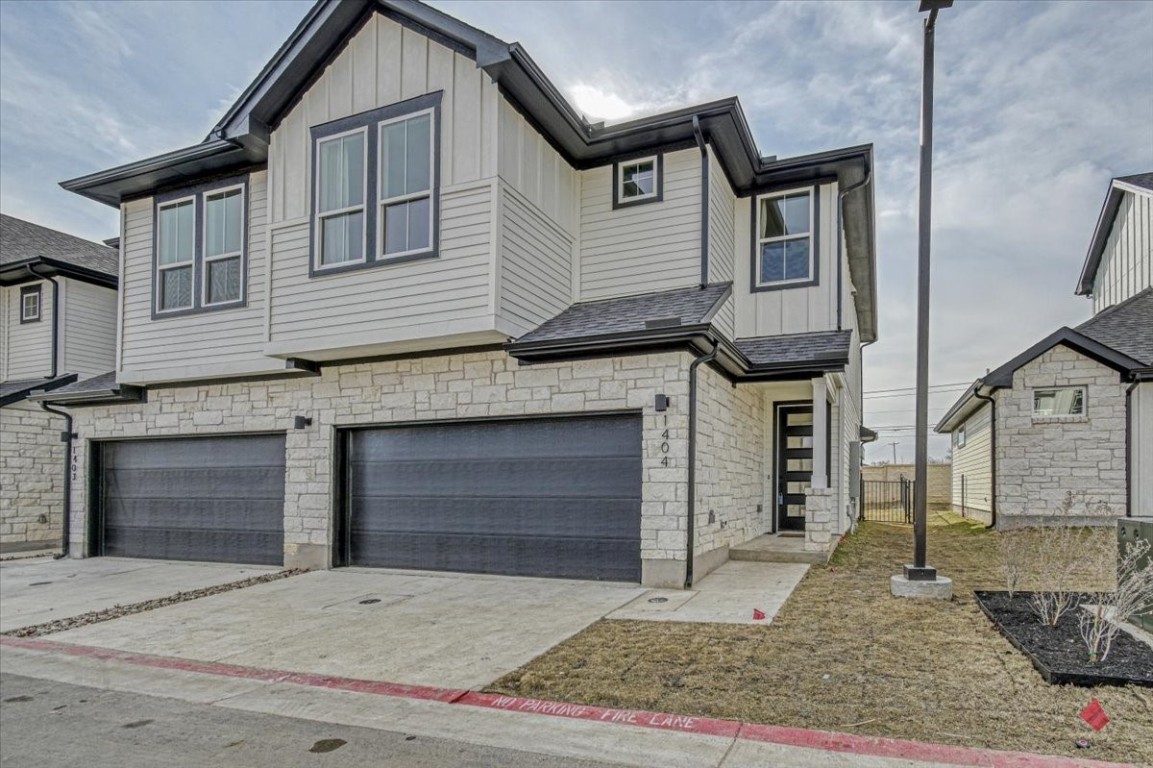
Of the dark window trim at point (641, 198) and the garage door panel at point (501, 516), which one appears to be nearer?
the garage door panel at point (501, 516)

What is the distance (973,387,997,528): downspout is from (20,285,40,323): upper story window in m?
20.7

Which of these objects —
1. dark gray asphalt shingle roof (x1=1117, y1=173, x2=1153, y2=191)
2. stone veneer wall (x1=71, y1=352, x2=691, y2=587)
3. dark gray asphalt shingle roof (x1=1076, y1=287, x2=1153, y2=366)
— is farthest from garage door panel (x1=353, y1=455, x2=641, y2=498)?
dark gray asphalt shingle roof (x1=1117, y1=173, x2=1153, y2=191)

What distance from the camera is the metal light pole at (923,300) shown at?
7832mm

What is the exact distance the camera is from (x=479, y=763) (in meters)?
3.99

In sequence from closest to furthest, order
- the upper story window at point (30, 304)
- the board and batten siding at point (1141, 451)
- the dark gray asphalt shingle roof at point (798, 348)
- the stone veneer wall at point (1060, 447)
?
the dark gray asphalt shingle roof at point (798, 348) < the board and batten siding at point (1141, 451) < the stone veneer wall at point (1060, 447) < the upper story window at point (30, 304)

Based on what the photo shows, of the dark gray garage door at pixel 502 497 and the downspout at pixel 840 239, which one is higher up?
the downspout at pixel 840 239

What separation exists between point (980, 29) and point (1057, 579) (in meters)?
7.38

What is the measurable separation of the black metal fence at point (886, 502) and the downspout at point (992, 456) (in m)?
3.69

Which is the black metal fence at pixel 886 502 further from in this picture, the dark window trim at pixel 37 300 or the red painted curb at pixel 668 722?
the dark window trim at pixel 37 300

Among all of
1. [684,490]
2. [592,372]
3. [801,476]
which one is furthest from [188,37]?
[801,476]

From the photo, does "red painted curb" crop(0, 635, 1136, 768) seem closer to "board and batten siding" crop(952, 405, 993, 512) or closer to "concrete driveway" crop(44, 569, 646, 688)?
"concrete driveway" crop(44, 569, 646, 688)

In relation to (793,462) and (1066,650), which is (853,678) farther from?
(793,462)

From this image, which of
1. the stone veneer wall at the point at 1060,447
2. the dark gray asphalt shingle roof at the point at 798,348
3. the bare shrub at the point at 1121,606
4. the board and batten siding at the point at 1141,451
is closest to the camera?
the bare shrub at the point at 1121,606

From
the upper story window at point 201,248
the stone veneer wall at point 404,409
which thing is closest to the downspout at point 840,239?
the stone veneer wall at point 404,409
